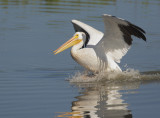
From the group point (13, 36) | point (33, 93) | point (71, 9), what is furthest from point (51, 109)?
point (71, 9)

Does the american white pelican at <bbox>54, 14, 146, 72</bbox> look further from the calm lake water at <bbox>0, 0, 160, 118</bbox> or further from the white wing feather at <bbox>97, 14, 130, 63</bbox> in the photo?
the calm lake water at <bbox>0, 0, 160, 118</bbox>

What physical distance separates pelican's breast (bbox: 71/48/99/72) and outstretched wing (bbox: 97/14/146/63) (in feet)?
0.88

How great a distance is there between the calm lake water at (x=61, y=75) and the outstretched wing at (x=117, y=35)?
566mm

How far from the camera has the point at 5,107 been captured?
21.5 ft

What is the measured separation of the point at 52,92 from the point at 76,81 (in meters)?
1.27

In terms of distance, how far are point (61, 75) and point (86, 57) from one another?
68 centimetres

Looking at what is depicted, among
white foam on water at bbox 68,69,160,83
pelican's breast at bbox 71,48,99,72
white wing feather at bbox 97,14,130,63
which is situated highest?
white wing feather at bbox 97,14,130,63

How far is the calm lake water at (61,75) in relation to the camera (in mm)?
6586

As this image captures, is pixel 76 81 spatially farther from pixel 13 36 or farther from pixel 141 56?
pixel 13 36

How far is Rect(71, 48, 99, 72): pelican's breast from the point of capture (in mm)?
9117

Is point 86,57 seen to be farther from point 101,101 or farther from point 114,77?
point 101,101

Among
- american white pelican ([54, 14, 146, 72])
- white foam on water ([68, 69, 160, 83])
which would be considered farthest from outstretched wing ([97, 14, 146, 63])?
white foam on water ([68, 69, 160, 83])

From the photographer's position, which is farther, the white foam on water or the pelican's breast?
the pelican's breast

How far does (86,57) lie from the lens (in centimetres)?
916
